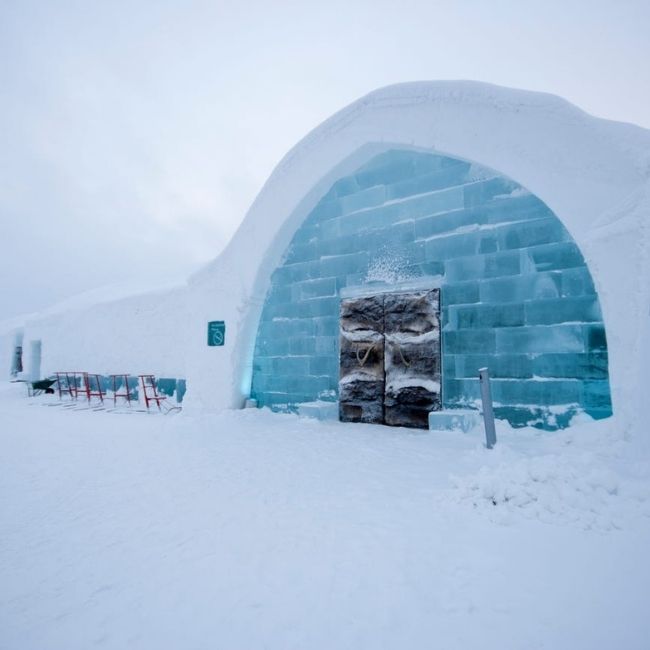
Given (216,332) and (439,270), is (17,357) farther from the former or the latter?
(439,270)

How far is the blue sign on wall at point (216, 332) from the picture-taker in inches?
302

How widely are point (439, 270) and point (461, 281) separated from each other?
361mm

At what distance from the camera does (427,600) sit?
1.83m

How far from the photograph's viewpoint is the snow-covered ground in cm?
168

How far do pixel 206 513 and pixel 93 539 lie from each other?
716mm

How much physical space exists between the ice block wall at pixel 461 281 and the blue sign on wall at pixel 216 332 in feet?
3.36

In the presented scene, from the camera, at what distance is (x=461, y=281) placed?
17.6 ft

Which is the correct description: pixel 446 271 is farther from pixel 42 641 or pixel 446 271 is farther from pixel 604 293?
pixel 42 641

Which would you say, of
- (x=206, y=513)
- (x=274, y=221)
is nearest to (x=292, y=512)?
(x=206, y=513)

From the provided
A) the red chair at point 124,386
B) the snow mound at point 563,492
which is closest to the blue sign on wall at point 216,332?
the red chair at point 124,386

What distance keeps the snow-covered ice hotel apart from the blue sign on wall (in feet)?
0.38

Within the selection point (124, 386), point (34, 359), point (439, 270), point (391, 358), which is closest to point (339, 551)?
point (391, 358)

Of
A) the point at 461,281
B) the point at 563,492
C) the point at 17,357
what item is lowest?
the point at 563,492

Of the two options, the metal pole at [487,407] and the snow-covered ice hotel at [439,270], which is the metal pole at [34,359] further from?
the metal pole at [487,407]
